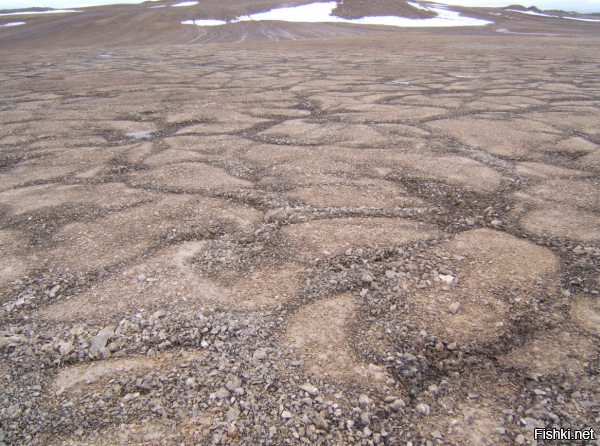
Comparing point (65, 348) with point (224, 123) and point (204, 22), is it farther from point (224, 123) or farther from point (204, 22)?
point (204, 22)

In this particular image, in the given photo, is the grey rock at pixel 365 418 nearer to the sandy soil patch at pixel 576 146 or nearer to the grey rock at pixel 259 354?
the grey rock at pixel 259 354

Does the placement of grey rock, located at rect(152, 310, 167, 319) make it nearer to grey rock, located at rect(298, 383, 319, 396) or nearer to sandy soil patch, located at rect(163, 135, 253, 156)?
grey rock, located at rect(298, 383, 319, 396)

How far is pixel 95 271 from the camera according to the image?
150cm

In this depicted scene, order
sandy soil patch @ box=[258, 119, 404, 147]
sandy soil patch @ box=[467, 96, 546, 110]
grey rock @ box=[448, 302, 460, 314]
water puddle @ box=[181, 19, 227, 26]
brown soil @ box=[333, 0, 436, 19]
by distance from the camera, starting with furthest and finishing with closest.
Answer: brown soil @ box=[333, 0, 436, 19] → water puddle @ box=[181, 19, 227, 26] → sandy soil patch @ box=[467, 96, 546, 110] → sandy soil patch @ box=[258, 119, 404, 147] → grey rock @ box=[448, 302, 460, 314]

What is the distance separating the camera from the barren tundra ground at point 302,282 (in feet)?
3.14

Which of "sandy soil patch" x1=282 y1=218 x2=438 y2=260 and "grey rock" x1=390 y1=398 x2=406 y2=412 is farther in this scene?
"sandy soil patch" x1=282 y1=218 x2=438 y2=260

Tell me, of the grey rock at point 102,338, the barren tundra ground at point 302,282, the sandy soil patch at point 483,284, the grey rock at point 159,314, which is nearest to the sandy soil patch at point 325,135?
the barren tundra ground at point 302,282

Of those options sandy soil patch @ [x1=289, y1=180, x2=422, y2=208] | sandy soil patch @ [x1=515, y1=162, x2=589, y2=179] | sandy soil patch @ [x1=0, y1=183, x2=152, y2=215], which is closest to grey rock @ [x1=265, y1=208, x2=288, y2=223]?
sandy soil patch @ [x1=289, y1=180, x2=422, y2=208]

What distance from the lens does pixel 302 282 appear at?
1.41 meters

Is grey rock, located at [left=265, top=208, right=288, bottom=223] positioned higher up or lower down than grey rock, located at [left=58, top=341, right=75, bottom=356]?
higher up

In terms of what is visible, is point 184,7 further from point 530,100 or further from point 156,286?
point 156,286

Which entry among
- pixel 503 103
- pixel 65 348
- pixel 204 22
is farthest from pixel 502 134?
pixel 204 22

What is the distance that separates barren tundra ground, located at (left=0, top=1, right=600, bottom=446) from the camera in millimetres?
958

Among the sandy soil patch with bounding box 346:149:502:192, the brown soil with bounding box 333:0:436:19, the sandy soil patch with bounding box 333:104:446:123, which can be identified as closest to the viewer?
the sandy soil patch with bounding box 346:149:502:192
